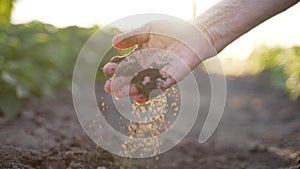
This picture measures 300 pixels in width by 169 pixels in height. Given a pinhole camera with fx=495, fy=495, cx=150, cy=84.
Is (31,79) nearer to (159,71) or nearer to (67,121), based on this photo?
(67,121)

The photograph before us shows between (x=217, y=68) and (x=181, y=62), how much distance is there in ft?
22.6

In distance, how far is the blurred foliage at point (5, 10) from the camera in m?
5.20

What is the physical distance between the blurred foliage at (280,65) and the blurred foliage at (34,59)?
88.4 inches

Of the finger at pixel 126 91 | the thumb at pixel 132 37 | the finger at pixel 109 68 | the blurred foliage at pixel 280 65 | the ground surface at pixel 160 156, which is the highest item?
the thumb at pixel 132 37

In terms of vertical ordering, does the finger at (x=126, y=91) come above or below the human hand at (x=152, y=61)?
below

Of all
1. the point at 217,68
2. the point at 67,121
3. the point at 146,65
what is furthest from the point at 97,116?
the point at 217,68

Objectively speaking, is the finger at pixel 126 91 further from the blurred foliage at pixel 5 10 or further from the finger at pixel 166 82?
the blurred foliage at pixel 5 10

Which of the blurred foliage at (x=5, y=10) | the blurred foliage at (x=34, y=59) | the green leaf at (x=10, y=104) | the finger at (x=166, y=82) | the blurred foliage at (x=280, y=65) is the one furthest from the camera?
the blurred foliage at (x=280, y=65)

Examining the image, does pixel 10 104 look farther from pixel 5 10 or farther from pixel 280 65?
pixel 280 65

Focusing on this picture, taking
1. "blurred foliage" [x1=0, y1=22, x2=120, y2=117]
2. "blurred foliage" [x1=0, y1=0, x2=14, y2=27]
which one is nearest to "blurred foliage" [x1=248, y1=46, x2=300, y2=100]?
"blurred foliage" [x1=0, y1=22, x2=120, y2=117]

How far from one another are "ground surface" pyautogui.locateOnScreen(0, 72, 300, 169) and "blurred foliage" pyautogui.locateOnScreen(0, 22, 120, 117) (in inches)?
5.7

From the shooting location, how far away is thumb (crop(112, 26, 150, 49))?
7.63ft

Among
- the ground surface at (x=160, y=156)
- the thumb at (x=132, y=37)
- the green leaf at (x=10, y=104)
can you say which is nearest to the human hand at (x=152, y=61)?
the thumb at (x=132, y=37)

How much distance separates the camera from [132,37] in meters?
2.33
